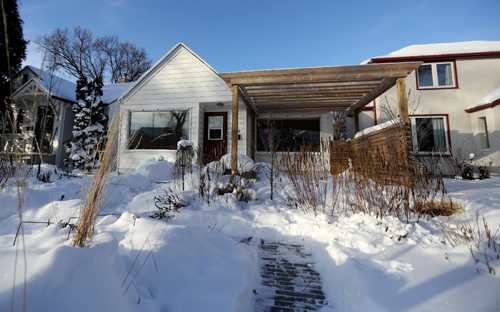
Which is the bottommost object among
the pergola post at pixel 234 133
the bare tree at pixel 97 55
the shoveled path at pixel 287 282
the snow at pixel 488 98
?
the shoveled path at pixel 287 282

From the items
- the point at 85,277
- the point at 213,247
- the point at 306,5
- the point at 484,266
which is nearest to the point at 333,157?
the point at 484,266

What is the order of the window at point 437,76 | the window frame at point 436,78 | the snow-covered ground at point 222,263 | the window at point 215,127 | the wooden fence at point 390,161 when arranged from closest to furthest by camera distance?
the snow-covered ground at point 222,263
the wooden fence at point 390,161
the window at point 215,127
the window frame at point 436,78
the window at point 437,76

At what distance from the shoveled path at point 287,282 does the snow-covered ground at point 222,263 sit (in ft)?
0.30

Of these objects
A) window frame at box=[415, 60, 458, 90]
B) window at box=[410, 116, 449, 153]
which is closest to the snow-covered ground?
window at box=[410, 116, 449, 153]

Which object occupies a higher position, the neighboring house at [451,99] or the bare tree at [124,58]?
the bare tree at [124,58]

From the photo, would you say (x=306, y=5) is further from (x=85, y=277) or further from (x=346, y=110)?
(x=85, y=277)

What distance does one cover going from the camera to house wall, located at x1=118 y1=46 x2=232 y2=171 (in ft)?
→ 29.9

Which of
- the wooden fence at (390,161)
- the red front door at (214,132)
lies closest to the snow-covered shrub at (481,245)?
the wooden fence at (390,161)

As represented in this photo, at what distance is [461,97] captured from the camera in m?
9.83

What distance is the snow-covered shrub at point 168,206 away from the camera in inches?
139

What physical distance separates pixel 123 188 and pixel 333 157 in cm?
586

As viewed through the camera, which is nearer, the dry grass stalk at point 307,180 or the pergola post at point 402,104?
the dry grass stalk at point 307,180

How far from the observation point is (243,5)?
37.8 feet

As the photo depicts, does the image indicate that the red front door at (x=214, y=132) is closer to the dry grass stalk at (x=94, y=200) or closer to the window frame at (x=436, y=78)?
the dry grass stalk at (x=94, y=200)
